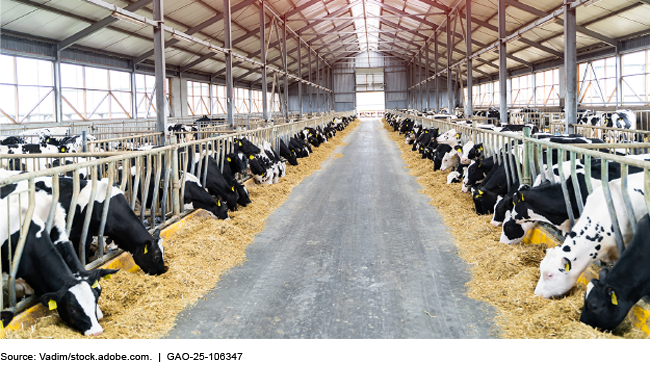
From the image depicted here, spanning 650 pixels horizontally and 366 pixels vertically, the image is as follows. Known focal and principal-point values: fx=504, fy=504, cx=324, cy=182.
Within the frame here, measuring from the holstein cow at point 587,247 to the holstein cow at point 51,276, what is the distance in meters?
3.71

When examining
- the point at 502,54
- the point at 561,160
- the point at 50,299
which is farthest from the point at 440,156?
the point at 50,299

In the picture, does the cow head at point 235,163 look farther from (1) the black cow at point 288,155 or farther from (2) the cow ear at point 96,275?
(2) the cow ear at point 96,275

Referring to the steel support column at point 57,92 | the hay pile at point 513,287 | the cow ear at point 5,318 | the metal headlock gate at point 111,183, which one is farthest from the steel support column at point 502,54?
the steel support column at point 57,92

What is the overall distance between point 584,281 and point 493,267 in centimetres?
92

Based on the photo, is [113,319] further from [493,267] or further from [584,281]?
[584,281]

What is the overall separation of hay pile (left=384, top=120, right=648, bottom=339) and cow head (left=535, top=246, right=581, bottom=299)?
81 mm

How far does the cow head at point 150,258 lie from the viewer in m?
5.29

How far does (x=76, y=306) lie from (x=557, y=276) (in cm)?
391

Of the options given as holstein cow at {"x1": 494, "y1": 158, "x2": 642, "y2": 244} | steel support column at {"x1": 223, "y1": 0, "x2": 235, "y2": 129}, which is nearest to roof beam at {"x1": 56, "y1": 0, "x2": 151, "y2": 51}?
steel support column at {"x1": 223, "y1": 0, "x2": 235, "y2": 129}

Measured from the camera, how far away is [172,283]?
5035 millimetres

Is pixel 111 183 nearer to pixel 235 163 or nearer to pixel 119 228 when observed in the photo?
pixel 119 228

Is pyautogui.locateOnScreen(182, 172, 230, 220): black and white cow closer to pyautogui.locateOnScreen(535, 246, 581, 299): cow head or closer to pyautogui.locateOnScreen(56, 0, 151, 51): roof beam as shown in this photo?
pyautogui.locateOnScreen(535, 246, 581, 299): cow head

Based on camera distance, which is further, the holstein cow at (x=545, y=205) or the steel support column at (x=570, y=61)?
the steel support column at (x=570, y=61)
